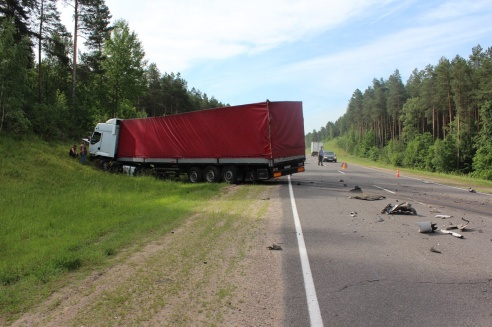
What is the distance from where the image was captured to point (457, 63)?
49.7m

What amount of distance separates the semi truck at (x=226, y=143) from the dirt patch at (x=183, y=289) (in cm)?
974

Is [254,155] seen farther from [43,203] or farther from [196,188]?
[43,203]

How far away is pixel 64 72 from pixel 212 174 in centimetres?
3890

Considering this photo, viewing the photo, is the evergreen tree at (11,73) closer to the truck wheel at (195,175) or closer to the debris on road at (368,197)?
the truck wheel at (195,175)

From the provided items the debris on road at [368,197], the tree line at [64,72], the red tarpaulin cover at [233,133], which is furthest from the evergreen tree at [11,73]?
the debris on road at [368,197]

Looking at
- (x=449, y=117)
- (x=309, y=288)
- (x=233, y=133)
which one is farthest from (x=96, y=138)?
(x=449, y=117)

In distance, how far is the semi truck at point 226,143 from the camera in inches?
652

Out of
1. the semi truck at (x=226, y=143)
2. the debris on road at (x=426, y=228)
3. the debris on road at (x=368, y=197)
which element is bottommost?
the debris on road at (x=426, y=228)

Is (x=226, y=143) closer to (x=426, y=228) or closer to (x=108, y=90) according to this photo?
(x=426, y=228)

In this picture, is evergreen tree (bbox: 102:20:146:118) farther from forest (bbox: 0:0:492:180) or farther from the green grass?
the green grass

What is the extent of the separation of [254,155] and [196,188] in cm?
313

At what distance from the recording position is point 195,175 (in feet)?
62.8

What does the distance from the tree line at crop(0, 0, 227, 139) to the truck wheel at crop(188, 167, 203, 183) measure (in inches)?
463

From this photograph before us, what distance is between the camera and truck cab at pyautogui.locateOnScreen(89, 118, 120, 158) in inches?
928
